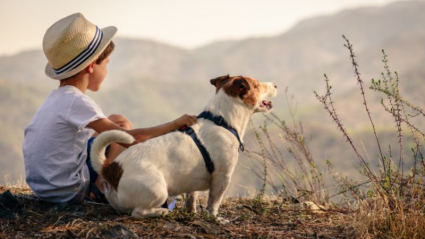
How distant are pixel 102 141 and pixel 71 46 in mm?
1096

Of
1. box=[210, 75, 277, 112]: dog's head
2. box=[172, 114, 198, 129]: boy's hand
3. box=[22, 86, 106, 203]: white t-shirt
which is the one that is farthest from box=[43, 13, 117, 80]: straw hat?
box=[210, 75, 277, 112]: dog's head

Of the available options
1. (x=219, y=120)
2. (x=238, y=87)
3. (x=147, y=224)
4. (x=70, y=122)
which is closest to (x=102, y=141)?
(x=70, y=122)

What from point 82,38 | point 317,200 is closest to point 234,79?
point 82,38

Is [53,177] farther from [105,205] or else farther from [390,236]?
[390,236]

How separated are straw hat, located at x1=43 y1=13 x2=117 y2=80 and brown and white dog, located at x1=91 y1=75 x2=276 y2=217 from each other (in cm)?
91

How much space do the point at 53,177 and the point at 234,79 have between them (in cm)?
202

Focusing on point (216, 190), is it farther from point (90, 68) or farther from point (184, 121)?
point (90, 68)

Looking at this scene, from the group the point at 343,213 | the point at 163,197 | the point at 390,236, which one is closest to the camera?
the point at 163,197

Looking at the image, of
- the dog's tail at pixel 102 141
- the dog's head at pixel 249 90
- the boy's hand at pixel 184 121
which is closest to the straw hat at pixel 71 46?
the dog's tail at pixel 102 141

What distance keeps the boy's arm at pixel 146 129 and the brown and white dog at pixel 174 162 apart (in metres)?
0.07

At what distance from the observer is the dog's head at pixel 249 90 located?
201 inches

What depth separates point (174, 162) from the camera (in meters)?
4.55

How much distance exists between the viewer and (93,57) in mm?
4863

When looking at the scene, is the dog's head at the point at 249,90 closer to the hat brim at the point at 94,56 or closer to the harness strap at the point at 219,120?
the harness strap at the point at 219,120
